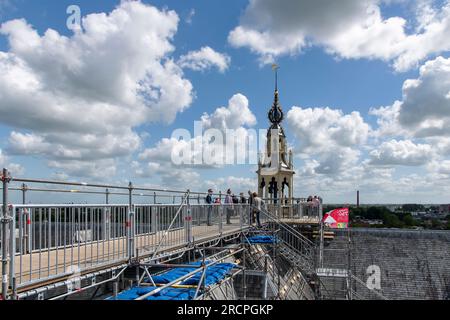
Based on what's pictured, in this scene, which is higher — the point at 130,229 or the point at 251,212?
the point at 130,229

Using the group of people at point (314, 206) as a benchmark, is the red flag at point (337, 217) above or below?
below

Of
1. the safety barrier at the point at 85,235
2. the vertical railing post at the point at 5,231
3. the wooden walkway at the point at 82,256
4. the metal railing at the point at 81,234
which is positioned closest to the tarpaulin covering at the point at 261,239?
the metal railing at the point at 81,234

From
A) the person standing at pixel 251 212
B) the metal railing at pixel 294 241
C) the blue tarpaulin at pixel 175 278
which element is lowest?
the metal railing at pixel 294 241

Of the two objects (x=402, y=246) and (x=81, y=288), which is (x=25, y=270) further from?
(x=402, y=246)

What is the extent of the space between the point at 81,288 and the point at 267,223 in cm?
1334

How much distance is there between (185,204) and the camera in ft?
34.4

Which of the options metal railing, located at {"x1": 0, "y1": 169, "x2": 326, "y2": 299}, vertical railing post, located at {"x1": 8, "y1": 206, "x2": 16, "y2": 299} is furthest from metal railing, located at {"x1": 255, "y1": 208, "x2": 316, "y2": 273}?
vertical railing post, located at {"x1": 8, "y1": 206, "x2": 16, "y2": 299}

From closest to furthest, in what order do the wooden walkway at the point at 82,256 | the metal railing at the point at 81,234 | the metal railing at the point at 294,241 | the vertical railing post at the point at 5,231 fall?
the vertical railing post at the point at 5,231
the metal railing at the point at 81,234
the wooden walkway at the point at 82,256
the metal railing at the point at 294,241

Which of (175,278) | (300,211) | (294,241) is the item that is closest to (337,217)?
(300,211)

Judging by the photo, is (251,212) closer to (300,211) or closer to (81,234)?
(300,211)

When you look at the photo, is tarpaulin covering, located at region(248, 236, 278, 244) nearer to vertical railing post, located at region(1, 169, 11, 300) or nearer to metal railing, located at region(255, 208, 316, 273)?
metal railing, located at region(255, 208, 316, 273)

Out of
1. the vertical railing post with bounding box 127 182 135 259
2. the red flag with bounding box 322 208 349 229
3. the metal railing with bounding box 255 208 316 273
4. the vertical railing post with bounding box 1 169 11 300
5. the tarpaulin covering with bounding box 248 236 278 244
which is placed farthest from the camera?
the red flag with bounding box 322 208 349 229

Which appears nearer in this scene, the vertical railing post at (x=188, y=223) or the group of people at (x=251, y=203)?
the vertical railing post at (x=188, y=223)

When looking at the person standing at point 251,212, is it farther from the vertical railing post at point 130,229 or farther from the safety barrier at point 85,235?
the vertical railing post at point 130,229
